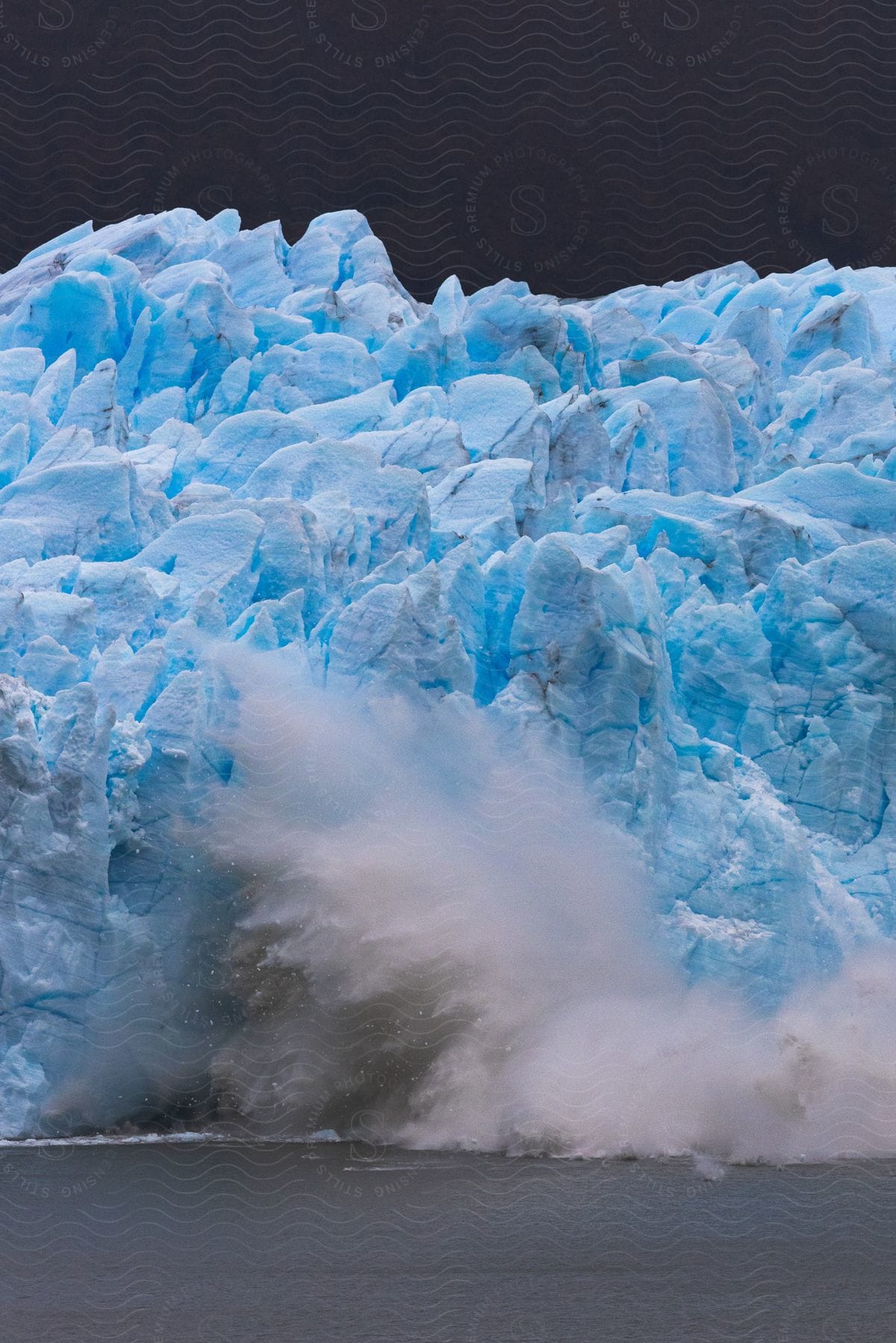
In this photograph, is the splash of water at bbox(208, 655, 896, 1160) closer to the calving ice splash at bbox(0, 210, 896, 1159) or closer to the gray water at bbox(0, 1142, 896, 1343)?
the calving ice splash at bbox(0, 210, 896, 1159)

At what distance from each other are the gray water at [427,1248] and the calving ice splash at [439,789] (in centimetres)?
41

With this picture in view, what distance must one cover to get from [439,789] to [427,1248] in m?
2.48

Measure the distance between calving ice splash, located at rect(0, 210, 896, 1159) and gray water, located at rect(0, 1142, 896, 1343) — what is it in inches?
16.0

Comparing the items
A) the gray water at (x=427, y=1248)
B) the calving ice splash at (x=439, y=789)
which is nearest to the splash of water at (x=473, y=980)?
the calving ice splash at (x=439, y=789)

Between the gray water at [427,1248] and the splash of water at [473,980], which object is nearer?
the gray water at [427,1248]

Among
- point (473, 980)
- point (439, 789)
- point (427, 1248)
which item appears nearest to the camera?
point (427, 1248)

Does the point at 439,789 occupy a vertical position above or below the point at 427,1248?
above

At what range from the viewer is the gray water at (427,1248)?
7.34 meters

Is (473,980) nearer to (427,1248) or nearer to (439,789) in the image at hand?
(439,789)

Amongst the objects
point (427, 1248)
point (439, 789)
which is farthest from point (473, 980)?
point (427, 1248)

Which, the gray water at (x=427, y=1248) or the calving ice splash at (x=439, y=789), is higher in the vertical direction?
the calving ice splash at (x=439, y=789)

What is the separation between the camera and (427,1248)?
8.05 m

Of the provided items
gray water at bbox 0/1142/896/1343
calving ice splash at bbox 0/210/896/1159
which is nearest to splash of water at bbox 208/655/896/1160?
calving ice splash at bbox 0/210/896/1159

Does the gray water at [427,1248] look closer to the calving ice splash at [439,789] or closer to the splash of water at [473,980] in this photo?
the splash of water at [473,980]
